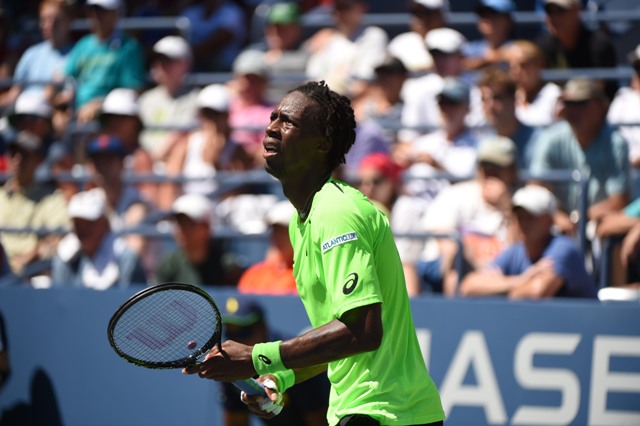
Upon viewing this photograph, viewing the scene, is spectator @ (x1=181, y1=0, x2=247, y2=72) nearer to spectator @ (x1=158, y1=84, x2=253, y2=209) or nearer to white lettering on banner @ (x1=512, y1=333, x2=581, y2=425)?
spectator @ (x1=158, y1=84, x2=253, y2=209)

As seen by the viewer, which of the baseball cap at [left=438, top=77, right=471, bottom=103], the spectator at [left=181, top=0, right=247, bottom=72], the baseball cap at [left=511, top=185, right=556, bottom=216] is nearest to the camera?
the baseball cap at [left=511, top=185, right=556, bottom=216]

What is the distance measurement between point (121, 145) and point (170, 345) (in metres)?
4.91

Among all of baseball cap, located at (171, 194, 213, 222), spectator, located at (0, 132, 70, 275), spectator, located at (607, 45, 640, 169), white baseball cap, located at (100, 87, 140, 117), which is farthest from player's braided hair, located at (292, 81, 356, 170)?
white baseball cap, located at (100, 87, 140, 117)

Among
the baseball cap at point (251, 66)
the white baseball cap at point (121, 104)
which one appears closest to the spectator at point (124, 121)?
the white baseball cap at point (121, 104)

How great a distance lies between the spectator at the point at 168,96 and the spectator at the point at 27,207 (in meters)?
0.99

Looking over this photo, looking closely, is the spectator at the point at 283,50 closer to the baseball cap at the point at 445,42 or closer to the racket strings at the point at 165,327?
the baseball cap at the point at 445,42

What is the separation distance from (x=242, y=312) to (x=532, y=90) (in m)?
2.82

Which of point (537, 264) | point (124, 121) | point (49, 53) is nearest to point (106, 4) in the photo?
point (49, 53)

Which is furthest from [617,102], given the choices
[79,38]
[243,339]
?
[79,38]

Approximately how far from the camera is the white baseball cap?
9375 millimetres

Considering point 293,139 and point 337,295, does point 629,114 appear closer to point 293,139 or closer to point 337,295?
point 293,139

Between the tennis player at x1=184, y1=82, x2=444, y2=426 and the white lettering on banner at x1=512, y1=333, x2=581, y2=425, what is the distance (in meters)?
2.71

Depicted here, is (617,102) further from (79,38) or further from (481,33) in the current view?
(79,38)

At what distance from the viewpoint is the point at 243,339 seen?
696cm
